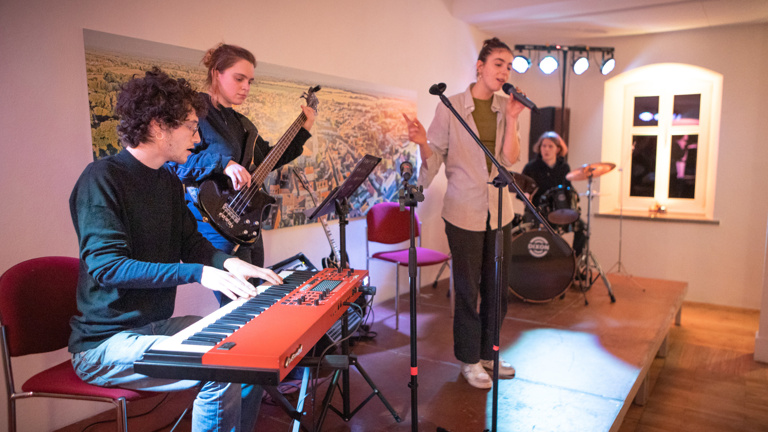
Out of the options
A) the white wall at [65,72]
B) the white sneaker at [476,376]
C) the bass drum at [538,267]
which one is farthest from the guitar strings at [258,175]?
the bass drum at [538,267]

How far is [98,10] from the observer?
2.22 meters

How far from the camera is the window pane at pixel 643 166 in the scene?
566cm

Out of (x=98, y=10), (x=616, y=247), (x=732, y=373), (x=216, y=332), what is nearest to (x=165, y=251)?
(x=216, y=332)

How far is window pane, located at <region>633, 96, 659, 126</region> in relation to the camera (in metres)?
5.59

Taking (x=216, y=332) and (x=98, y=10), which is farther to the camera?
(x=98, y=10)

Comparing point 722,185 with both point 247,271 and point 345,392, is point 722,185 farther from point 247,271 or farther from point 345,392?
point 247,271

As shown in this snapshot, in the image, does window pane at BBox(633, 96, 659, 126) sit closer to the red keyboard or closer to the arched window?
the arched window

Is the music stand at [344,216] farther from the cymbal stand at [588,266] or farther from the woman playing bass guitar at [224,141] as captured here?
the cymbal stand at [588,266]

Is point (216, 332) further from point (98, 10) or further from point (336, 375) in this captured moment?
point (98, 10)

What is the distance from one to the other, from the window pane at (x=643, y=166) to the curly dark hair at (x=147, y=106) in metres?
5.46

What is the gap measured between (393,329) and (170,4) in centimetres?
239

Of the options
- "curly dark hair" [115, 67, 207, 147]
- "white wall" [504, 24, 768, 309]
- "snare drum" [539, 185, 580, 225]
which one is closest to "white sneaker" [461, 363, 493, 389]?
"curly dark hair" [115, 67, 207, 147]

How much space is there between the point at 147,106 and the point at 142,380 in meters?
0.81

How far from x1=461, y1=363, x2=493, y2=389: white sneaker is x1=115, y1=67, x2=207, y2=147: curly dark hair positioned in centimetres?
183
